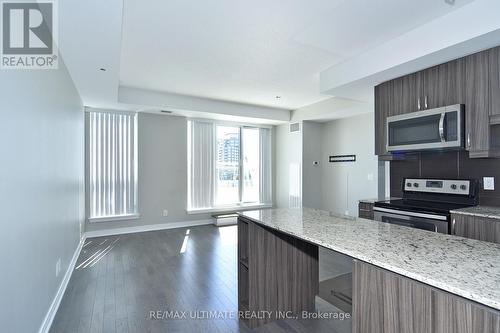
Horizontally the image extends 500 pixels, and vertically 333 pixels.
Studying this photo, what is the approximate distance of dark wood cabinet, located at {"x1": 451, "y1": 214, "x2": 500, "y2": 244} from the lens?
2318 millimetres

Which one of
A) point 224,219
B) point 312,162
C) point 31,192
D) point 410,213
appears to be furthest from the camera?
point 312,162

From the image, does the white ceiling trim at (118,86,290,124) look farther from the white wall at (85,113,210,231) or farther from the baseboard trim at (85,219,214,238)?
Result: the baseboard trim at (85,219,214,238)

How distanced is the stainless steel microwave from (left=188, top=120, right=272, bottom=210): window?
12.7 feet

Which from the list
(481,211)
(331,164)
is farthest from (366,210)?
(331,164)

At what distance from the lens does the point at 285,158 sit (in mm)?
6691

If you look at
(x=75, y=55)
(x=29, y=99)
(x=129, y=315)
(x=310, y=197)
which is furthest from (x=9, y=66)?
(x=310, y=197)

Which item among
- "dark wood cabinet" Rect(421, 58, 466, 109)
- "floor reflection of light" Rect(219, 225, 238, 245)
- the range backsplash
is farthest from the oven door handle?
"floor reflection of light" Rect(219, 225, 238, 245)

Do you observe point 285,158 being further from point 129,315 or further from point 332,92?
point 129,315

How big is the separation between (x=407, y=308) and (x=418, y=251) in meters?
0.32

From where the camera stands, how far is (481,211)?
2537 mm

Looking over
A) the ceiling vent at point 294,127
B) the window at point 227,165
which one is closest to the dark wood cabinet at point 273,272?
the window at point 227,165

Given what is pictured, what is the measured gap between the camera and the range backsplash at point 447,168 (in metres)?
2.85

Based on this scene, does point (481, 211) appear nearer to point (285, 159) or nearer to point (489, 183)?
point (489, 183)

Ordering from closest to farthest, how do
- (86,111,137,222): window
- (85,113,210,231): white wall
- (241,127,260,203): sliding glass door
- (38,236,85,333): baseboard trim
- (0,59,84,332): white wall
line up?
(0,59,84,332): white wall → (38,236,85,333): baseboard trim → (86,111,137,222): window → (85,113,210,231): white wall → (241,127,260,203): sliding glass door
